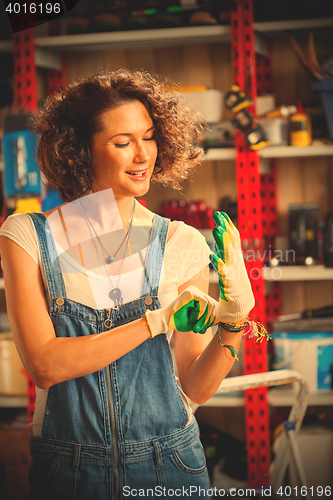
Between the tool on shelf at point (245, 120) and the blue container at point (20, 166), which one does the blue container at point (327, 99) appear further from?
the blue container at point (20, 166)

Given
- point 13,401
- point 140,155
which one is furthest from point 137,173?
point 13,401

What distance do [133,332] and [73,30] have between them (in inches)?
58.6

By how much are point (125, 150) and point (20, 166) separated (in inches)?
38.9

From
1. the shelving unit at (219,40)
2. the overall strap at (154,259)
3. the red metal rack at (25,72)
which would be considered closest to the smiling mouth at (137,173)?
the overall strap at (154,259)

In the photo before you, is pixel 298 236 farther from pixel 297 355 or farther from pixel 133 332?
pixel 133 332

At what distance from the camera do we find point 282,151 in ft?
5.43

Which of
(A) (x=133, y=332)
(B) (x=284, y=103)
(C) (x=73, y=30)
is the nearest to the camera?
(A) (x=133, y=332)

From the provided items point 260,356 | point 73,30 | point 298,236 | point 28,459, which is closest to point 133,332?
point 260,356

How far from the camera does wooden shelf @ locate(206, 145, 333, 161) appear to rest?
1640 mm

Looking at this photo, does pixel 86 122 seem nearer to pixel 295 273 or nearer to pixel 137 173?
pixel 137 173

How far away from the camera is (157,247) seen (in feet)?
2.79

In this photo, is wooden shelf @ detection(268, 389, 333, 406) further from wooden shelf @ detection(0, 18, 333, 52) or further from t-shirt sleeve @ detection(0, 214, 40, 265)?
wooden shelf @ detection(0, 18, 333, 52)

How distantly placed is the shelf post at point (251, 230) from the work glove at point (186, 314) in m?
0.96

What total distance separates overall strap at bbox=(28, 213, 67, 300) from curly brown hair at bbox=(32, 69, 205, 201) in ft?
0.37
